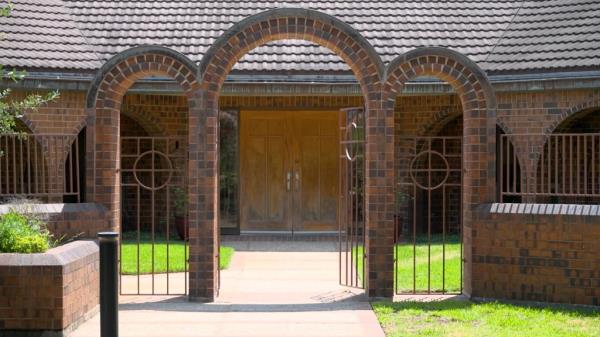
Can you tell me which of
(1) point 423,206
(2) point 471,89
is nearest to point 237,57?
(2) point 471,89

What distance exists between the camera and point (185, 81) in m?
10.1

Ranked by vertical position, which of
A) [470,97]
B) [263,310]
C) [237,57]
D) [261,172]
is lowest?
[263,310]

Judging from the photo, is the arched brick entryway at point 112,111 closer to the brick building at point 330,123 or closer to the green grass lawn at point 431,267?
the brick building at point 330,123

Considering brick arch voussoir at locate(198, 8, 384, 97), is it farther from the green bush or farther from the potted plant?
the potted plant

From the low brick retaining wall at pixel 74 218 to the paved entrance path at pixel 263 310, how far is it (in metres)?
0.88

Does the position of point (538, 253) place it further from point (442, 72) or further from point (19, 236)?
point (19, 236)

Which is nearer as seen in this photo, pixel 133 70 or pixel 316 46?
pixel 133 70

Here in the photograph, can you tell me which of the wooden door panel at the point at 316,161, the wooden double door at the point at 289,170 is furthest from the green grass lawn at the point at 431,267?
the wooden double door at the point at 289,170

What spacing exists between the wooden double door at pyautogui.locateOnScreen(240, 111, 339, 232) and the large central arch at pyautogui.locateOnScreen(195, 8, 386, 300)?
7369 mm

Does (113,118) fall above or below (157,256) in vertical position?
above

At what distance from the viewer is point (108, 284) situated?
19.9ft

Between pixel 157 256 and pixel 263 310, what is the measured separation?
15.1ft

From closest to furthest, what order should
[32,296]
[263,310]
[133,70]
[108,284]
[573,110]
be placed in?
[108,284] < [32,296] < [263,310] < [133,70] < [573,110]

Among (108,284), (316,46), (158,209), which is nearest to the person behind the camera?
(108,284)
